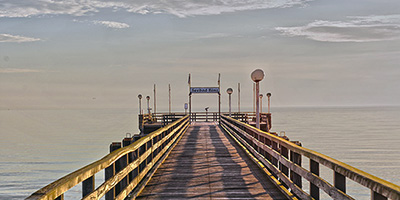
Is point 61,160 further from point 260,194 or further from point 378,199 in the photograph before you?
point 378,199

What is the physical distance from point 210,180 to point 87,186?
495 cm

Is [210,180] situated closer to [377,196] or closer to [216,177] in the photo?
[216,177]

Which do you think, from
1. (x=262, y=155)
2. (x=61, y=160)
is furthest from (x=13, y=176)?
(x=262, y=155)

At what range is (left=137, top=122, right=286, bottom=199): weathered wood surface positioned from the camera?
830 centimetres

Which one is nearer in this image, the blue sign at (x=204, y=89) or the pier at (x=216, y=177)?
the pier at (x=216, y=177)

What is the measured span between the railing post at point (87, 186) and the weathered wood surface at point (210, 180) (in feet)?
9.50

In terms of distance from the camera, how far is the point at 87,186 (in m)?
5.31

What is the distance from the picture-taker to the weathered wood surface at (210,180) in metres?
8.30

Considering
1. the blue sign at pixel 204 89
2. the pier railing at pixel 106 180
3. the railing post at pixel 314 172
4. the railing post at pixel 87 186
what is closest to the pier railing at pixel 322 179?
the railing post at pixel 314 172

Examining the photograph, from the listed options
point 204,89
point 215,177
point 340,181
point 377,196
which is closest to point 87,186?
point 340,181

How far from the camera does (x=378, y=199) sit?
427cm

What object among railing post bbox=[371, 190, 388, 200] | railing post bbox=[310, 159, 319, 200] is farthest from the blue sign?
railing post bbox=[371, 190, 388, 200]

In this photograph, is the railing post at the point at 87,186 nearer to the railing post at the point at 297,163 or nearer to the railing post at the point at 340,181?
the railing post at the point at 340,181

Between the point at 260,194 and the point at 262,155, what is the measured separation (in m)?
3.87
